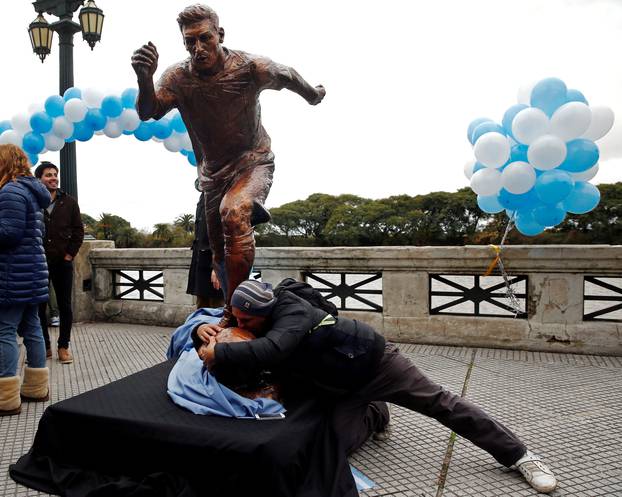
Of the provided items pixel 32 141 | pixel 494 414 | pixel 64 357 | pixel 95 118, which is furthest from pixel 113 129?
pixel 494 414

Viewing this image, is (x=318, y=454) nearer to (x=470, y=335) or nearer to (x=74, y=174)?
(x=470, y=335)

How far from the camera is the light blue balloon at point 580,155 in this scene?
4.58 m

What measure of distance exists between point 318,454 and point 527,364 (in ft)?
9.69

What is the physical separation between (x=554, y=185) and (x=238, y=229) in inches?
114

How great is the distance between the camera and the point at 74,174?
298 inches

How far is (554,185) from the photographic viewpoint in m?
4.60

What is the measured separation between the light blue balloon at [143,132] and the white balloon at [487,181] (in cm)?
398

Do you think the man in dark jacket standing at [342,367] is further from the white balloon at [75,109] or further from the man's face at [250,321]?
the white balloon at [75,109]

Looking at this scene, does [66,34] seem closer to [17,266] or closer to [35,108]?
[35,108]

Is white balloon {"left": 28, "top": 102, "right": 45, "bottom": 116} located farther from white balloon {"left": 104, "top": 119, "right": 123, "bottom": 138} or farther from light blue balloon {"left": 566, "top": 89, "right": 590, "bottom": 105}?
light blue balloon {"left": 566, "top": 89, "right": 590, "bottom": 105}

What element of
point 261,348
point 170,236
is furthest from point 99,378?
point 170,236

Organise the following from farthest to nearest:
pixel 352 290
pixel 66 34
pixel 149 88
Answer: pixel 66 34 < pixel 352 290 < pixel 149 88

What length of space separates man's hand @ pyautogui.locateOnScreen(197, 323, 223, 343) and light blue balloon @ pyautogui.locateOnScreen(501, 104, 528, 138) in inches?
135

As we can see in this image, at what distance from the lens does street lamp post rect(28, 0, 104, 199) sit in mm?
7473
